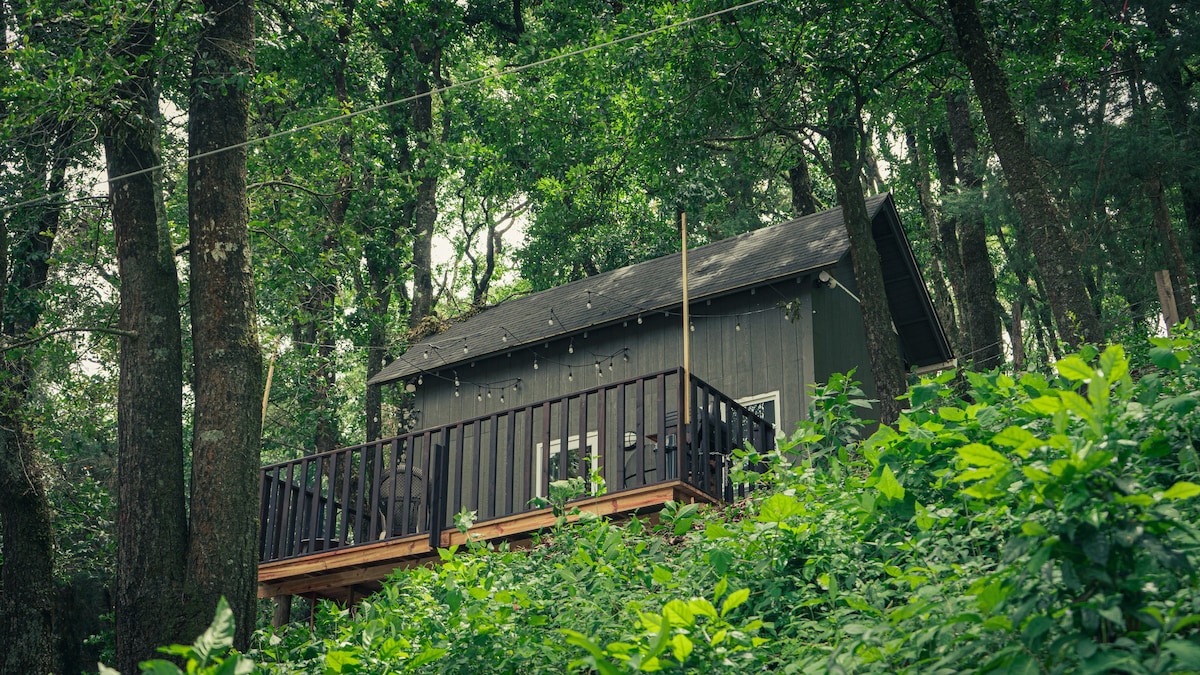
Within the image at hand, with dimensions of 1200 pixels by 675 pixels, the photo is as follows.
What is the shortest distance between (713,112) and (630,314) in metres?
3.11

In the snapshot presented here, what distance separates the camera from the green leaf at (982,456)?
9.22 ft

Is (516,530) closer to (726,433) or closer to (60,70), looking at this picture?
(726,433)

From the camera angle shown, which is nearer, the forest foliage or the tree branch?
the tree branch

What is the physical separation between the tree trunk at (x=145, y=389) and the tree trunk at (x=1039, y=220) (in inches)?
333

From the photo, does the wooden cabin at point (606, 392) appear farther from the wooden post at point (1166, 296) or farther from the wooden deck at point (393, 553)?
the wooden post at point (1166, 296)

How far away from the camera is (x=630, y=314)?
14.2m

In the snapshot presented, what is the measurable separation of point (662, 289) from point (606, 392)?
195 inches

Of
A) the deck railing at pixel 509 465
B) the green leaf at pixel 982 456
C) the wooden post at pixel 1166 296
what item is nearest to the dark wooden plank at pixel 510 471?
the deck railing at pixel 509 465

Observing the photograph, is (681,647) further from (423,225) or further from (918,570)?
(423,225)

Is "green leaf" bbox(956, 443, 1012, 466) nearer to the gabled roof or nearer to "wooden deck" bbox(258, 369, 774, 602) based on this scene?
"wooden deck" bbox(258, 369, 774, 602)

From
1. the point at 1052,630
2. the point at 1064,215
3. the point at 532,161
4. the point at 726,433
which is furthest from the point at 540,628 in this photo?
the point at 532,161

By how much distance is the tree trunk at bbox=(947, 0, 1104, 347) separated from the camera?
10.3 metres

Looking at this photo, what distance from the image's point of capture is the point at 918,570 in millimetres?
3516

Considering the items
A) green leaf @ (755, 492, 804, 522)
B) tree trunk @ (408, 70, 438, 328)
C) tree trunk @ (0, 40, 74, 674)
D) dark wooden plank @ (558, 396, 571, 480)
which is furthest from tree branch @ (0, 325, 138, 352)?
tree trunk @ (408, 70, 438, 328)
